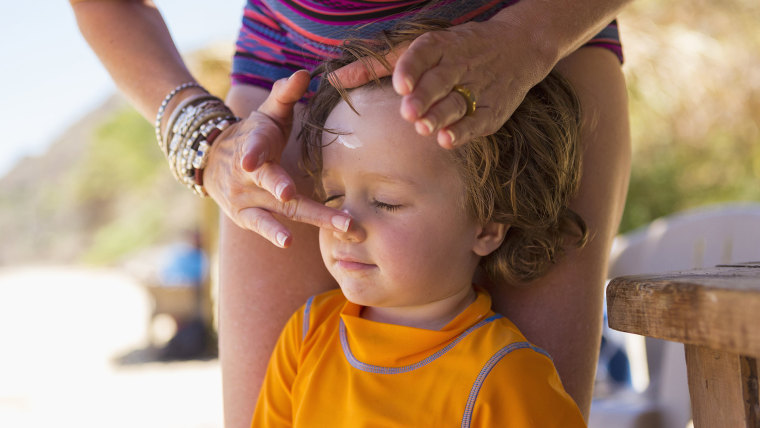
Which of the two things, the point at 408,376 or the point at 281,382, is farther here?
the point at 281,382

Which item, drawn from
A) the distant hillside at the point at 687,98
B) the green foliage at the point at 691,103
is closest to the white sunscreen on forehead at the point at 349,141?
the distant hillside at the point at 687,98

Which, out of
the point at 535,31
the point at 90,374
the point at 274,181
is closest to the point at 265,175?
the point at 274,181

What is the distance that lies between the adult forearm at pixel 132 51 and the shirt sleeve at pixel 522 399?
3.04ft

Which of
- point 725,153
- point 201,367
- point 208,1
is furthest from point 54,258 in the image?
point 725,153

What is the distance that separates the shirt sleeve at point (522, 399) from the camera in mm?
1098

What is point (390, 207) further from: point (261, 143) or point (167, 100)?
point (167, 100)

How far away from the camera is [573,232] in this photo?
4.45 ft

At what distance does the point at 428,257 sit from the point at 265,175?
0.31 m

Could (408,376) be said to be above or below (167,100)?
below

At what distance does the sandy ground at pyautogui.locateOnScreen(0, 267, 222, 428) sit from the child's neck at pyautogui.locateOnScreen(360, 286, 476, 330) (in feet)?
13.1

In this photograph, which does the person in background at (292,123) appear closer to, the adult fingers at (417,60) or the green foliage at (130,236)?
the adult fingers at (417,60)

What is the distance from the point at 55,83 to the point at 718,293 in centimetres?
2625

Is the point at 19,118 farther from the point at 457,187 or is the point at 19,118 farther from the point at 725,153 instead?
the point at 457,187

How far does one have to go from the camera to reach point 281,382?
1.39 m
